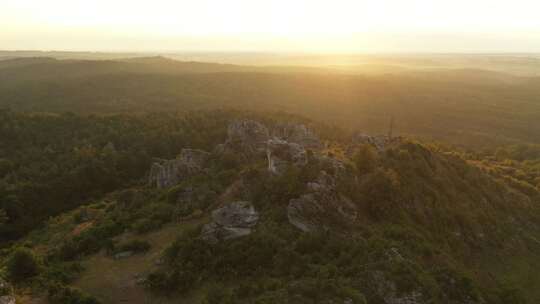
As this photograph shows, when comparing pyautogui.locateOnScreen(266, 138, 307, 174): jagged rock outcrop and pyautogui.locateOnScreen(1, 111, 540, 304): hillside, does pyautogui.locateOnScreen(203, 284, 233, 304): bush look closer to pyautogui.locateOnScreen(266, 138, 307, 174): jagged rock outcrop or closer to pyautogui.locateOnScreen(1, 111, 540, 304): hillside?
pyautogui.locateOnScreen(1, 111, 540, 304): hillside

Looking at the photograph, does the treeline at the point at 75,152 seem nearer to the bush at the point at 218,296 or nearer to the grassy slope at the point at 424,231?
the grassy slope at the point at 424,231

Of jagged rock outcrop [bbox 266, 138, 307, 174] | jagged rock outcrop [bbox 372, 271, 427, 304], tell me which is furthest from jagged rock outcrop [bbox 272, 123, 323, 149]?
jagged rock outcrop [bbox 372, 271, 427, 304]

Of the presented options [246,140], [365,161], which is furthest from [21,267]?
[246,140]

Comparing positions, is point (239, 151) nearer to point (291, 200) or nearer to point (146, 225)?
point (146, 225)

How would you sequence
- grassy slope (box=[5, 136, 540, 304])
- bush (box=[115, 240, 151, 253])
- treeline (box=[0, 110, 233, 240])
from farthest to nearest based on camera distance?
treeline (box=[0, 110, 233, 240])
bush (box=[115, 240, 151, 253])
grassy slope (box=[5, 136, 540, 304])

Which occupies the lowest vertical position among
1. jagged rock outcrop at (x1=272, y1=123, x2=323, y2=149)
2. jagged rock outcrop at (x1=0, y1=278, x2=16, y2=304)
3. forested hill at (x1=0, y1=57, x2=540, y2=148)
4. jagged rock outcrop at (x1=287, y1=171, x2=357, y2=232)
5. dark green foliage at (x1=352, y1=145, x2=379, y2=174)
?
forested hill at (x1=0, y1=57, x2=540, y2=148)

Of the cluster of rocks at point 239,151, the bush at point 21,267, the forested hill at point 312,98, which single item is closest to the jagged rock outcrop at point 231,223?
the cluster of rocks at point 239,151

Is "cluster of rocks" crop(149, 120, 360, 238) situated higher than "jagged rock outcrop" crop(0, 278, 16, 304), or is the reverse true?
"cluster of rocks" crop(149, 120, 360, 238)
